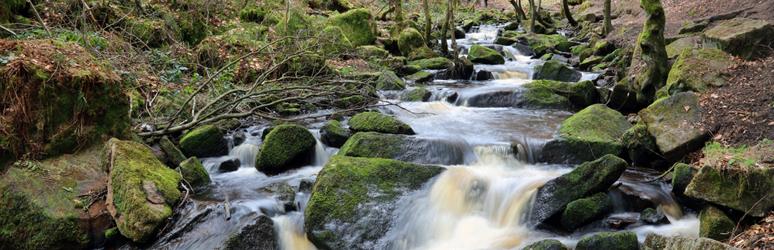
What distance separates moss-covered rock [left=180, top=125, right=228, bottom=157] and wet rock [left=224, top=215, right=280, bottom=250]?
3169 mm

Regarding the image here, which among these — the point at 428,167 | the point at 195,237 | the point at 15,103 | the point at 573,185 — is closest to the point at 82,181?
the point at 15,103

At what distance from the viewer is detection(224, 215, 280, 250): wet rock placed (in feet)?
18.3

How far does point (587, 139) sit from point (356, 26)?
12.4 metres

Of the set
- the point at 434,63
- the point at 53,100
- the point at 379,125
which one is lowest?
the point at 434,63

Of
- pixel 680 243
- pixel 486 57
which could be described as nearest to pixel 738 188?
pixel 680 243

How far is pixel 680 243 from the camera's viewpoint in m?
4.41

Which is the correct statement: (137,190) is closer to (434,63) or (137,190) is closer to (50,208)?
(50,208)

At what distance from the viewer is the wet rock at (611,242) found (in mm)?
5090

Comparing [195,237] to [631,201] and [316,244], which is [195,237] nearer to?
[316,244]

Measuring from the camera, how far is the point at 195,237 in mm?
5789

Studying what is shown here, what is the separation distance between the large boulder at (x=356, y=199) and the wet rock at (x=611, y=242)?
87.2 inches

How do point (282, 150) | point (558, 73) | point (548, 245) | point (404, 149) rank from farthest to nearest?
point (558, 73)
point (404, 149)
point (282, 150)
point (548, 245)

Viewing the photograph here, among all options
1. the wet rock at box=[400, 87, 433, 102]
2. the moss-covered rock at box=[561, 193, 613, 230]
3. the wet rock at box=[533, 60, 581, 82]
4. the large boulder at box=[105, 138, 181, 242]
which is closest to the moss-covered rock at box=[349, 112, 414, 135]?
the wet rock at box=[400, 87, 433, 102]

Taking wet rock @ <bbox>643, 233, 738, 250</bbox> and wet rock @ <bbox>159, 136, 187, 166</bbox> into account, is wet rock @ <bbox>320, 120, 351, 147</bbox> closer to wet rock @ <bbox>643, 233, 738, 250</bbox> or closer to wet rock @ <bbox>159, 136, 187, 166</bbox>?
wet rock @ <bbox>159, 136, 187, 166</bbox>
